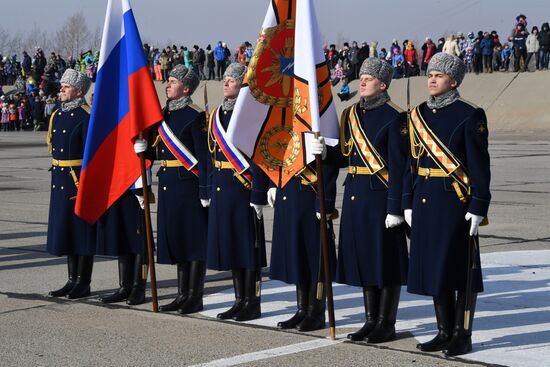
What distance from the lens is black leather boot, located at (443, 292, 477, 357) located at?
6.80 meters

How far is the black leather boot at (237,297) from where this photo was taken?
8.13m

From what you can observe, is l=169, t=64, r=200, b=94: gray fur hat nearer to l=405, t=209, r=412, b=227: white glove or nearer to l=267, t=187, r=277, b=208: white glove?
l=267, t=187, r=277, b=208: white glove

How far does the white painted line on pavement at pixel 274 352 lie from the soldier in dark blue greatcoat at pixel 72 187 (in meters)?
2.63

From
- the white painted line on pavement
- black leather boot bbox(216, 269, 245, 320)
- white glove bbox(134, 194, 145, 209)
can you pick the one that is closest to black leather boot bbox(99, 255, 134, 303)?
white glove bbox(134, 194, 145, 209)

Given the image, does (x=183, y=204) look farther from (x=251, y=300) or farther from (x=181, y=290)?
(x=251, y=300)

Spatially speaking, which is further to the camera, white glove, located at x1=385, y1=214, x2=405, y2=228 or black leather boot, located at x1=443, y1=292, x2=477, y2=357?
white glove, located at x1=385, y1=214, x2=405, y2=228

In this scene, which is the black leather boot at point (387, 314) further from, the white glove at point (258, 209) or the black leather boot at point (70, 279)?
the black leather boot at point (70, 279)

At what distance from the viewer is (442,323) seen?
6992 millimetres

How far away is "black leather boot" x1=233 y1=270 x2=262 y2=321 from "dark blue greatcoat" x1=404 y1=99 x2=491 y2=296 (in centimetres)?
157

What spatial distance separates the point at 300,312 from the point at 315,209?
2.45 ft

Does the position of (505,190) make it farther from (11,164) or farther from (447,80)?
(11,164)

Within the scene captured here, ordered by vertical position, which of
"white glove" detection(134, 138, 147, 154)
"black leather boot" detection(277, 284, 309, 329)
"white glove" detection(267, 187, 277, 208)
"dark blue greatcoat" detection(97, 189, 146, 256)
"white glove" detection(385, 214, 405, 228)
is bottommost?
"black leather boot" detection(277, 284, 309, 329)

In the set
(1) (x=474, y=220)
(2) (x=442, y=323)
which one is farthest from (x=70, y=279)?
(1) (x=474, y=220)

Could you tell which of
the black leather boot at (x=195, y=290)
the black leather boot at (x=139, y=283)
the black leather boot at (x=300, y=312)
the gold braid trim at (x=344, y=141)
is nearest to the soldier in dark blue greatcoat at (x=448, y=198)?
the gold braid trim at (x=344, y=141)
